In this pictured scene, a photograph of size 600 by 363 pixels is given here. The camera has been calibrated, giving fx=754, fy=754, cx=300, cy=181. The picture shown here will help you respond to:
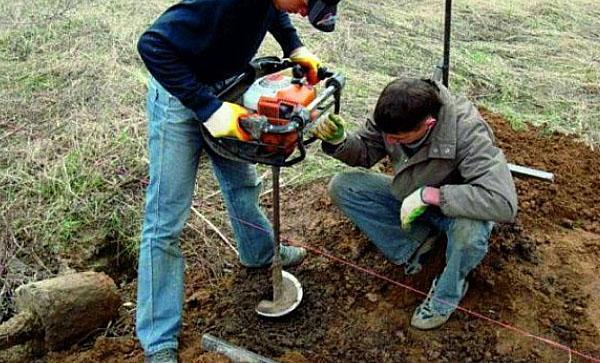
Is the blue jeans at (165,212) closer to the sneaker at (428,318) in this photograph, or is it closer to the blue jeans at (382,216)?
the blue jeans at (382,216)

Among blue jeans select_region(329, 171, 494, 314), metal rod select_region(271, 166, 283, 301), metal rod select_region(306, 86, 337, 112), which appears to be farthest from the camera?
blue jeans select_region(329, 171, 494, 314)

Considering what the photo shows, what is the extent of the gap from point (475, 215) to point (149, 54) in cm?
125

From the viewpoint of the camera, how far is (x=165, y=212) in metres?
2.66

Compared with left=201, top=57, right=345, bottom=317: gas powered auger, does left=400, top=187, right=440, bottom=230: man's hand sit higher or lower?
lower

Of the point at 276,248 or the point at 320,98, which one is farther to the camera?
the point at 276,248

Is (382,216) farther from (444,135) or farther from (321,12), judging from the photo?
(321,12)

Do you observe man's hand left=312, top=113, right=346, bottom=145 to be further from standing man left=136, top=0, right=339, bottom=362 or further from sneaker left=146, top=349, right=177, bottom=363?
sneaker left=146, top=349, right=177, bottom=363

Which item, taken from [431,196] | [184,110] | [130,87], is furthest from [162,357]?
[130,87]

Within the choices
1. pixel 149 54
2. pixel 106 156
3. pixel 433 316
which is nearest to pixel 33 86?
pixel 106 156

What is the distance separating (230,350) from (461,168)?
3.54ft

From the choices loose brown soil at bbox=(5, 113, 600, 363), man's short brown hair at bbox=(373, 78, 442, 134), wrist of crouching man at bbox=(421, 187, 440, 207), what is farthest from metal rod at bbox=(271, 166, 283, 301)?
wrist of crouching man at bbox=(421, 187, 440, 207)

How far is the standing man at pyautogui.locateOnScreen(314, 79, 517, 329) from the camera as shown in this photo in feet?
8.75

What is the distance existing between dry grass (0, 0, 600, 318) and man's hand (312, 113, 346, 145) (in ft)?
2.97

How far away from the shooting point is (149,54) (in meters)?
2.39
